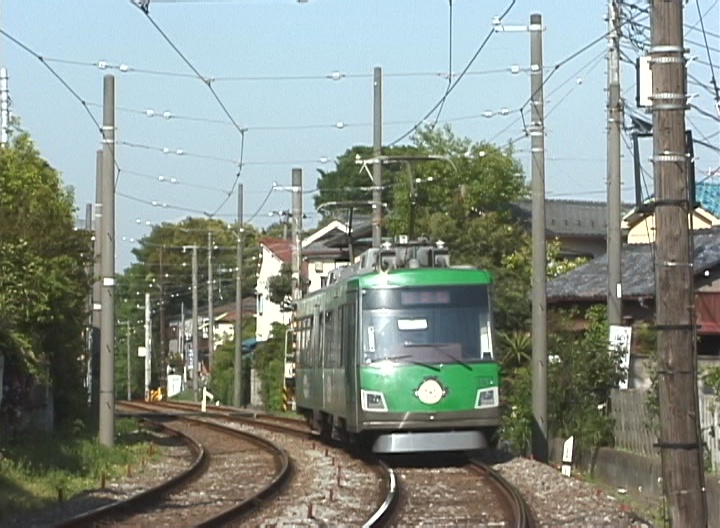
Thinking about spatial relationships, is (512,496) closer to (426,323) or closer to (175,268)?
(426,323)

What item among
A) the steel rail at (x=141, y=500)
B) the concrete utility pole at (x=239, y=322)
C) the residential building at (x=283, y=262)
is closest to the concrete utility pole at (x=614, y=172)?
the steel rail at (x=141, y=500)

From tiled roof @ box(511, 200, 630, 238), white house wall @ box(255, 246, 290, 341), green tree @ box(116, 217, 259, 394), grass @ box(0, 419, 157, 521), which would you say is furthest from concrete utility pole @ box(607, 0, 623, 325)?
green tree @ box(116, 217, 259, 394)

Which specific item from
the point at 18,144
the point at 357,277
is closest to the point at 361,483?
the point at 357,277

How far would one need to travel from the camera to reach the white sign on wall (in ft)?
77.9

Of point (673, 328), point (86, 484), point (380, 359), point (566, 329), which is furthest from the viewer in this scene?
point (566, 329)

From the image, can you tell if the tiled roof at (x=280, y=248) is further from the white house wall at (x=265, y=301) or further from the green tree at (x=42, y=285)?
the green tree at (x=42, y=285)

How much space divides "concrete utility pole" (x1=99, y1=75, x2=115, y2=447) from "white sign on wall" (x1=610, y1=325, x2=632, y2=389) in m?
8.37

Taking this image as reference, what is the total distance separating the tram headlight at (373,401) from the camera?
2200cm

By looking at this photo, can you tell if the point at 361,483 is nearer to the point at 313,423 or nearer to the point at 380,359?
the point at 380,359

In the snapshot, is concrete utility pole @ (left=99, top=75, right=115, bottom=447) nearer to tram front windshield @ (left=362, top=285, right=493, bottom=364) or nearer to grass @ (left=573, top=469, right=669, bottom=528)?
tram front windshield @ (left=362, top=285, right=493, bottom=364)

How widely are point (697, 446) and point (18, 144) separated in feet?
105

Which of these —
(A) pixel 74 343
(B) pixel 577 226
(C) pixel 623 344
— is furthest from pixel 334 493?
(B) pixel 577 226

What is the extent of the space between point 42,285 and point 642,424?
11.5 meters

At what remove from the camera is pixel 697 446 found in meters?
10.8
